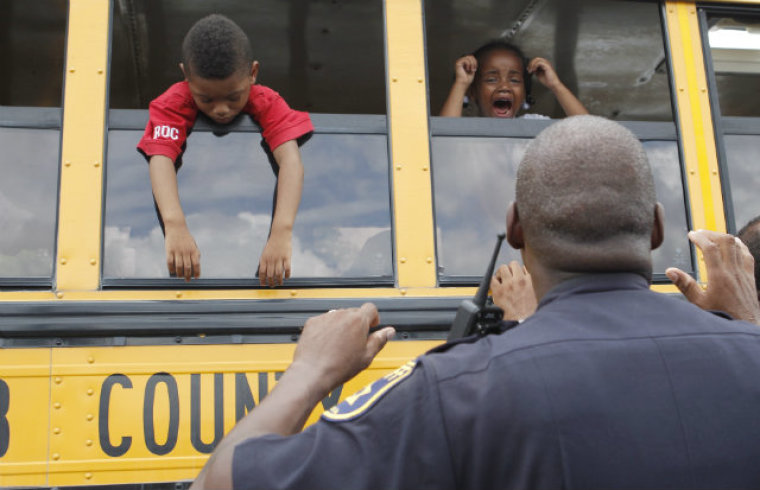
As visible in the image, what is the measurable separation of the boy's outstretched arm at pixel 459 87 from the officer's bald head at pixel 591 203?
138cm

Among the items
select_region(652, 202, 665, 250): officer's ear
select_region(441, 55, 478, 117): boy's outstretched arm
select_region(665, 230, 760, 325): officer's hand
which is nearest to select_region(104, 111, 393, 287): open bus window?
select_region(441, 55, 478, 117): boy's outstretched arm

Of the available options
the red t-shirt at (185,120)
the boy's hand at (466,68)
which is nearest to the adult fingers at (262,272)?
the red t-shirt at (185,120)

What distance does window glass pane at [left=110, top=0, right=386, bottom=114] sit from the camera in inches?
101

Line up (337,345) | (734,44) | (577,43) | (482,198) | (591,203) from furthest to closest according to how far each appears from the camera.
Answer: (577,43), (734,44), (482,198), (337,345), (591,203)

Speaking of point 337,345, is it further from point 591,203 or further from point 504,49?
point 504,49

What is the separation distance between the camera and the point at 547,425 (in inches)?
29.4

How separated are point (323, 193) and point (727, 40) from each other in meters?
1.36

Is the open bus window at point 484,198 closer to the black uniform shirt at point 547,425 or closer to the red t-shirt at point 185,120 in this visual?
the red t-shirt at point 185,120

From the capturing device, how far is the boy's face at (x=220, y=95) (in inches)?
66.7

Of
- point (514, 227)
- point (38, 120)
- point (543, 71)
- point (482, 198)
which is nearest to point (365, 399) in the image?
point (514, 227)

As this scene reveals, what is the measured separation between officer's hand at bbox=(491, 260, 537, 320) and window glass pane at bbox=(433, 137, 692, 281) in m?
0.08

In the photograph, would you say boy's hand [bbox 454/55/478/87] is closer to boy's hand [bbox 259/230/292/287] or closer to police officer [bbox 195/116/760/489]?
boy's hand [bbox 259/230/292/287]

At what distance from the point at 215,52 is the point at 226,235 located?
446 millimetres

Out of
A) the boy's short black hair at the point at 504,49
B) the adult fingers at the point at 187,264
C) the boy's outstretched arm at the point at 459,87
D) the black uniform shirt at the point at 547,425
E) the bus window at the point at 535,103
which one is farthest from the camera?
the boy's short black hair at the point at 504,49
